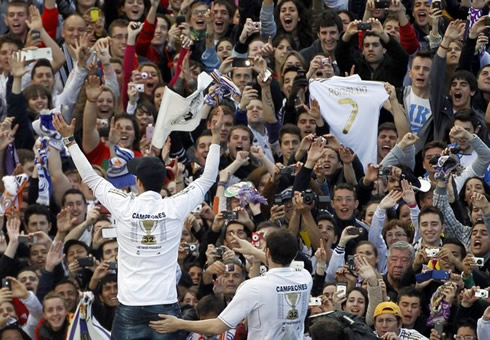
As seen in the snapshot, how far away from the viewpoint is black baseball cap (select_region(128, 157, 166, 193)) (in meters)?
14.8

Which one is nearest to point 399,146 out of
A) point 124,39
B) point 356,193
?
point 356,193

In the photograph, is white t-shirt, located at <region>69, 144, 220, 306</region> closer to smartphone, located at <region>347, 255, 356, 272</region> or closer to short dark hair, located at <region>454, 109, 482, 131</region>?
smartphone, located at <region>347, 255, 356, 272</region>

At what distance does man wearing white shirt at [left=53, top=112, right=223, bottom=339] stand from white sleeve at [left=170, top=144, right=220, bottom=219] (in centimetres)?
1

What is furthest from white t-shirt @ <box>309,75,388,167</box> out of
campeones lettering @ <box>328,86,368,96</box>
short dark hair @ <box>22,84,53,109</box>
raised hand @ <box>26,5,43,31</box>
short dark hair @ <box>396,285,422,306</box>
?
raised hand @ <box>26,5,43,31</box>

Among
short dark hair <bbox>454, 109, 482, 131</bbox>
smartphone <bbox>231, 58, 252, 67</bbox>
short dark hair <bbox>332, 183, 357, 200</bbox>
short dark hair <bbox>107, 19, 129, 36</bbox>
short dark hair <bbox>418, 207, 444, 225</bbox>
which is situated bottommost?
short dark hair <bbox>332, 183, 357, 200</bbox>

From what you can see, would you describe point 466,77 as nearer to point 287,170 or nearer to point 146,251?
point 287,170

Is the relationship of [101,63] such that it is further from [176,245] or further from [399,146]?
[176,245]

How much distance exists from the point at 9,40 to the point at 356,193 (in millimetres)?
4822

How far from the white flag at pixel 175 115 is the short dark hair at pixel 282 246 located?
3.21 m

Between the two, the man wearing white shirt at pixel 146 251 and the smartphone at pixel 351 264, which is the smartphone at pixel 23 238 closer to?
the smartphone at pixel 351 264

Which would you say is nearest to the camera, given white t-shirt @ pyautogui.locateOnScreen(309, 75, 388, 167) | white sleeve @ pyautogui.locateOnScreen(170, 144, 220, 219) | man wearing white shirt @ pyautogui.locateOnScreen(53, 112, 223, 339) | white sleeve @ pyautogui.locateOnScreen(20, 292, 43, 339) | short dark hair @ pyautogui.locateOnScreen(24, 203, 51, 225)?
man wearing white shirt @ pyautogui.locateOnScreen(53, 112, 223, 339)

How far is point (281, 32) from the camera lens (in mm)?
21781

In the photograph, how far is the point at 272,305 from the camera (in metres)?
14.3

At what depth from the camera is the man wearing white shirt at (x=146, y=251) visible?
14.6 meters
